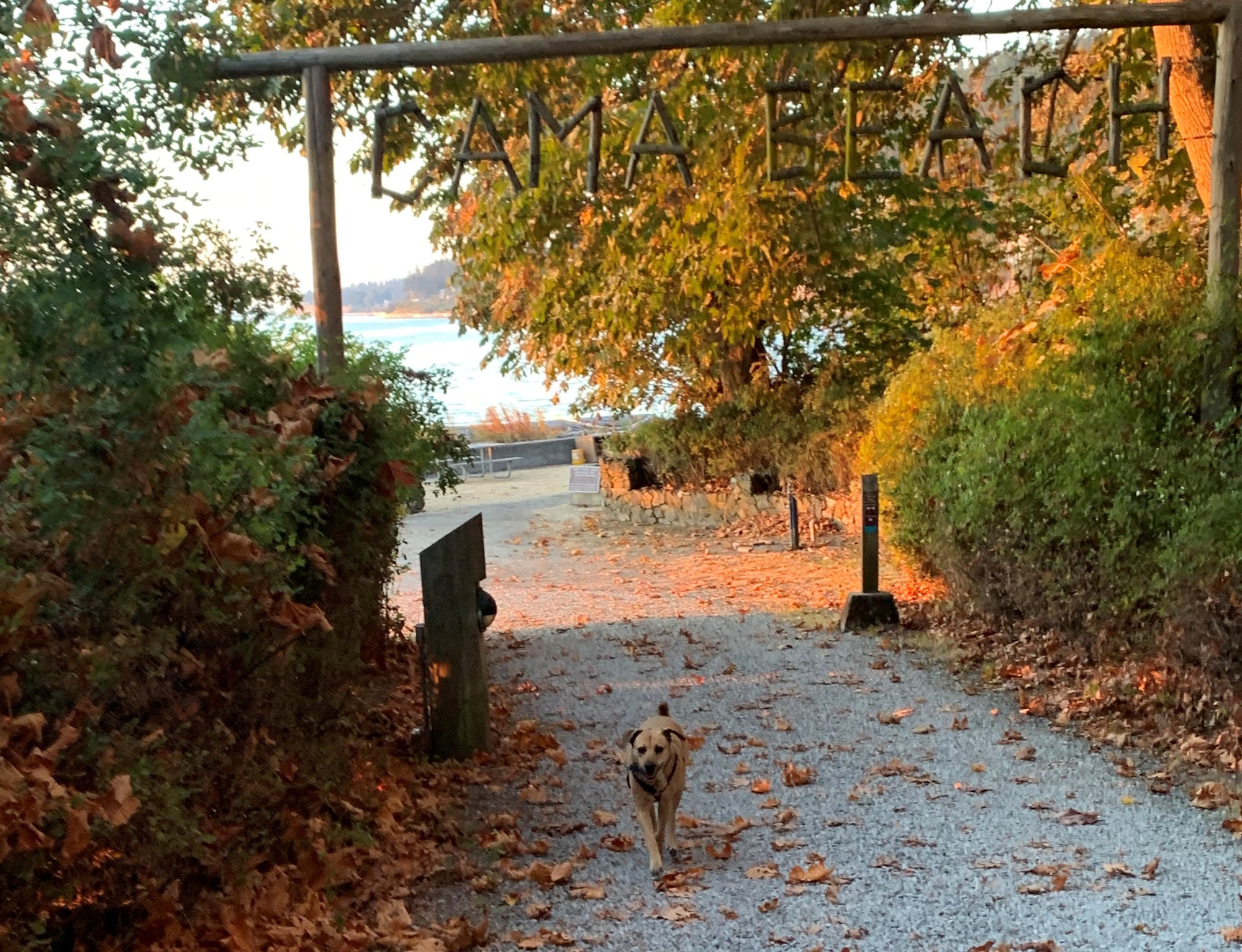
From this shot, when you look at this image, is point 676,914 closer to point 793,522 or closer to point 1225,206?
point 1225,206

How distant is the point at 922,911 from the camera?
4.61 meters

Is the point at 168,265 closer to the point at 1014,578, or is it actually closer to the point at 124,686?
the point at 124,686

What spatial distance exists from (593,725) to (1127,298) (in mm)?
4585

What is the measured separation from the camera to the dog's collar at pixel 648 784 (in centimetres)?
502

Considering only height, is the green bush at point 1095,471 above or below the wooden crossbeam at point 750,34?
below

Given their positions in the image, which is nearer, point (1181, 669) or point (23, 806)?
point (23, 806)

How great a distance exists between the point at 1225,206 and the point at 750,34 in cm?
328

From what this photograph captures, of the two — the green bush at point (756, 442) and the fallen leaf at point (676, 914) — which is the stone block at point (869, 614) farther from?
the green bush at point (756, 442)

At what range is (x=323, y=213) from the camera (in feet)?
24.4

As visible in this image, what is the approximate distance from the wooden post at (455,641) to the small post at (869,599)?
4167 mm

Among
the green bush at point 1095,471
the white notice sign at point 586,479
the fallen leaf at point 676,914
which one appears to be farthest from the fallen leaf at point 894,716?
the white notice sign at point 586,479

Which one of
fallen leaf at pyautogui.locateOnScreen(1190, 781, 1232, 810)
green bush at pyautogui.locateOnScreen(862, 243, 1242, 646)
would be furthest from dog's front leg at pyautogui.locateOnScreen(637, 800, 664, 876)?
green bush at pyautogui.locateOnScreen(862, 243, 1242, 646)

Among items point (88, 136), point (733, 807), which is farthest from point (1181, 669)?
point (88, 136)

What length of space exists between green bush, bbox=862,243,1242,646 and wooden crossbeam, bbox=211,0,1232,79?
5.76 ft
